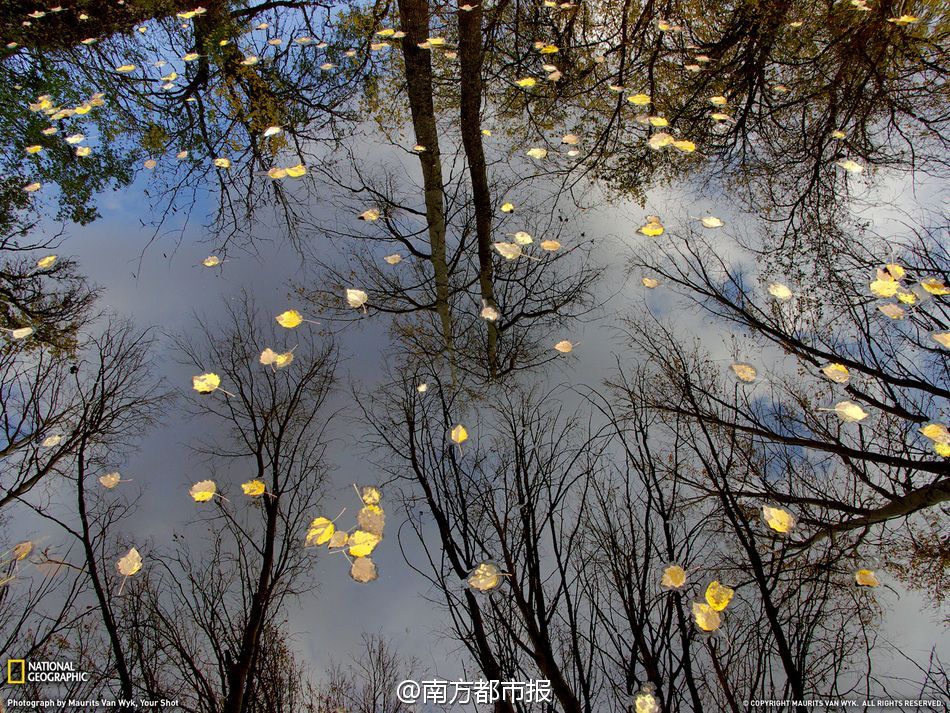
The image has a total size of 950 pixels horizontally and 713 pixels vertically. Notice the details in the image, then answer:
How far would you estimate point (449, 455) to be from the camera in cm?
429

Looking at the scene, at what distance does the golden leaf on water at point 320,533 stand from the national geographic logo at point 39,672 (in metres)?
2.36

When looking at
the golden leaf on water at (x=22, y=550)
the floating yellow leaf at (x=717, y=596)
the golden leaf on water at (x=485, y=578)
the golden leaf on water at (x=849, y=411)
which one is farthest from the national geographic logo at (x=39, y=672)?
the golden leaf on water at (x=849, y=411)

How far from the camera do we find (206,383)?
Result: 4426 mm

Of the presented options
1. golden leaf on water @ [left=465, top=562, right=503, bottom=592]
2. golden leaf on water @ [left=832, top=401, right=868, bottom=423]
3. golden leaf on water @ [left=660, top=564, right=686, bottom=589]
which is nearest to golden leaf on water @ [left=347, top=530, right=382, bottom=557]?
golden leaf on water @ [left=465, top=562, right=503, bottom=592]

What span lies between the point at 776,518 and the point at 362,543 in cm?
359

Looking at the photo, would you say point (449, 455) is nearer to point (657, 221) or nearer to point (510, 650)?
point (510, 650)

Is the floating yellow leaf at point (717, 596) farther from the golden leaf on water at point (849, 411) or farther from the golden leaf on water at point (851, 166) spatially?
the golden leaf on water at point (851, 166)

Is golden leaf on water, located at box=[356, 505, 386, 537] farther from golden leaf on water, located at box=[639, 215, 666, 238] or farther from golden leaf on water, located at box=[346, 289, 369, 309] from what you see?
golden leaf on water, located at box=[639, 215, 666, 238]

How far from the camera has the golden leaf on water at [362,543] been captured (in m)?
3.83

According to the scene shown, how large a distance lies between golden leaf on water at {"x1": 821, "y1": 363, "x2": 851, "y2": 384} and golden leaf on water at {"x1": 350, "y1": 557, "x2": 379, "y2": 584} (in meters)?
4.56

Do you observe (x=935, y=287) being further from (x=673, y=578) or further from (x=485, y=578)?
(x=485, y=578)

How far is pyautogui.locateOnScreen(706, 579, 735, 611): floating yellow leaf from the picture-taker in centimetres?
348

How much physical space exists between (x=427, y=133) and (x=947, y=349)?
615 centimetres

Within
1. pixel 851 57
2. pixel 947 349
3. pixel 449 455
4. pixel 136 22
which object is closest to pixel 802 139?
pixel 851 57
